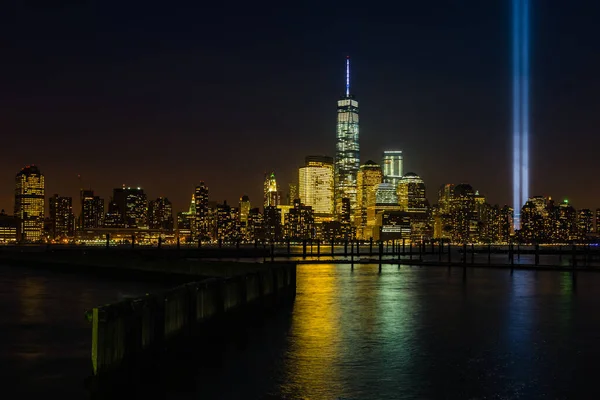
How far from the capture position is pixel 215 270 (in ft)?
140

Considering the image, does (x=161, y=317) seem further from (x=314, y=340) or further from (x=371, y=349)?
(x=371, y=349)

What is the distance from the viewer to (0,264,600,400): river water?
1515cm

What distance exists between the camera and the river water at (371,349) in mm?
15148

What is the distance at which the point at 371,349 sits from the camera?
20.0 meters

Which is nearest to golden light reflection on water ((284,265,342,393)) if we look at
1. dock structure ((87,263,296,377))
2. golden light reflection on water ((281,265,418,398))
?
golden light reflection on water ((281,265,418,398))

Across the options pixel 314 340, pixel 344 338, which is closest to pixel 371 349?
pixel 344 338

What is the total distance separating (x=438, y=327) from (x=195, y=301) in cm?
926

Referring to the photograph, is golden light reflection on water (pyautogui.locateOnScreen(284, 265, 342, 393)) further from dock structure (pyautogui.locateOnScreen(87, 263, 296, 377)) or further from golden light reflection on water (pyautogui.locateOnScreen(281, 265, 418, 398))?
dock structure (pyautogui.locateOnScreen(87, 263, 296, 377))

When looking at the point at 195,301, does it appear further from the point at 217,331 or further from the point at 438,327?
the point at 438,327


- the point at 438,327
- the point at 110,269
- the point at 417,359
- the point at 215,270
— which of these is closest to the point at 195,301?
the point at 417,359

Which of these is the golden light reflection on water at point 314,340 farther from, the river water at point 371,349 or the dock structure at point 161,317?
the dock structure at point 161,317

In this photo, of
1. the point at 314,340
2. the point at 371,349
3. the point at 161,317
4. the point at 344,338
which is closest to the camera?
the point at 161,317

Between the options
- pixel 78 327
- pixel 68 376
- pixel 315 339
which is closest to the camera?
pixel 68 376

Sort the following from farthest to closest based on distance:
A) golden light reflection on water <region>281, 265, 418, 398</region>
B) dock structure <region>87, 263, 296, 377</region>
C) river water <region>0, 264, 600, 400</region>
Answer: golden light reflection on water <region>281, 265, 418, 398</region>, river water <region>0, 264, 600, 400</region>, dock structure <region>87, 263, 296, 377</region>
